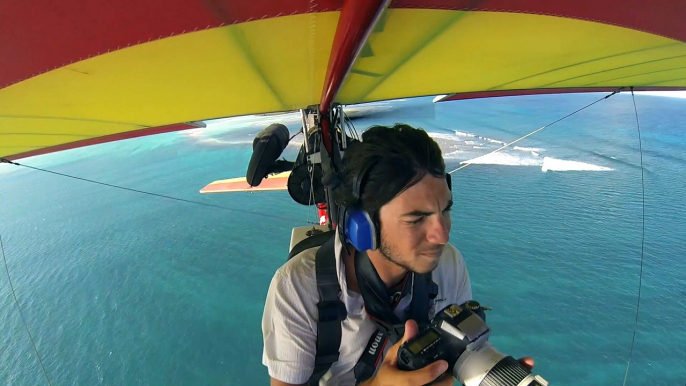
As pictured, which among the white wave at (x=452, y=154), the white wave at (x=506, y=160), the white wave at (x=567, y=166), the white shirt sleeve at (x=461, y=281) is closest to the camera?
the white shirt sleeve at (x=461, y=281)

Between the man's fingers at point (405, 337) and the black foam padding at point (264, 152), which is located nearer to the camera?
the man's fingers at point (405, 337)

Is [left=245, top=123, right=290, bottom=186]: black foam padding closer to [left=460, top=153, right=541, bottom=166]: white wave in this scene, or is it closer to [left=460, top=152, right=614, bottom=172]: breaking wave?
[left=460, top=152, right=614, bottom=172]: breaking wave

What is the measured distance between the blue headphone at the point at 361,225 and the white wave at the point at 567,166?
7411 mm

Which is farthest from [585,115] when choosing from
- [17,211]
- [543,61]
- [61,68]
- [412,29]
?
[17,211]

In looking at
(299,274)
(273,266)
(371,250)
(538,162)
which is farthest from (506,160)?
(299,274)

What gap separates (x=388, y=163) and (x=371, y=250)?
8.6 inches

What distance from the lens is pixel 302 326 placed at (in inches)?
26.9

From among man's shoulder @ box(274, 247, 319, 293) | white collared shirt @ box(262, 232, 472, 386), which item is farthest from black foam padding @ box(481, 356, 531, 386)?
man's shoulder @ box(274, 247, 319, 293)

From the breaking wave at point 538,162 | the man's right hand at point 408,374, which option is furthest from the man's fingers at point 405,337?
the breaking wave at point 538,162

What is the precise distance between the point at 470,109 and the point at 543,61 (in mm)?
14316

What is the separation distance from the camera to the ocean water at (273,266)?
3.20 metres

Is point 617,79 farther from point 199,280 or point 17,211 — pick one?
point 17,211

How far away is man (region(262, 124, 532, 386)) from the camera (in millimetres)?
663

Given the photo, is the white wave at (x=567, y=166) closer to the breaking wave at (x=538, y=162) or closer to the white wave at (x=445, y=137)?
the breaking wave at (x=538, y=162)
